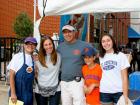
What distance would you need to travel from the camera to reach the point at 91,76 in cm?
502

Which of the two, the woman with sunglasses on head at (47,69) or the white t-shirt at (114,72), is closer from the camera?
the white t-shirt at (114,72)

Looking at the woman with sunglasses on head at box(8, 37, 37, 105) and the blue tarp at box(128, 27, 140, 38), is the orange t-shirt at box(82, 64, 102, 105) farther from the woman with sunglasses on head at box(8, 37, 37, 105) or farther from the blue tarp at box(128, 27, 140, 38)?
the blue tarp at box(128, 27, 140, 38)

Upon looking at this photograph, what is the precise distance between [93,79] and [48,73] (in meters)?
0.67

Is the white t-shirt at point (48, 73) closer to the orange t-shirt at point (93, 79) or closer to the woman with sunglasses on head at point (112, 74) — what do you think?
the orange t-shirt at point (93, 79)

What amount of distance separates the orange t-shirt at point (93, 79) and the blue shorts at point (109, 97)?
0.15m

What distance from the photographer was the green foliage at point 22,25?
3816cm

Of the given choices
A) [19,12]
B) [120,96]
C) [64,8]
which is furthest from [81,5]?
[19,12]

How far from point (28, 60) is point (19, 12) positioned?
35780mm

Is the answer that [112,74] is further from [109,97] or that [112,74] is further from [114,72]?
[109,97]

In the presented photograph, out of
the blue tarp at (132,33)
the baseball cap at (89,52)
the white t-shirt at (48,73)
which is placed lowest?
the white t-shirt at (48,73)

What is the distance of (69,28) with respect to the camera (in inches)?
205

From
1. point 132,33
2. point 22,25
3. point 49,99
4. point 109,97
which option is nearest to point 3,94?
point 49,99

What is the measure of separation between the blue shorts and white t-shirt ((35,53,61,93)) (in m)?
0.76

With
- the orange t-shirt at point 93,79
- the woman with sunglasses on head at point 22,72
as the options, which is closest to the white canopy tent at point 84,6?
the woman with sunglasses on head at point 22,72
